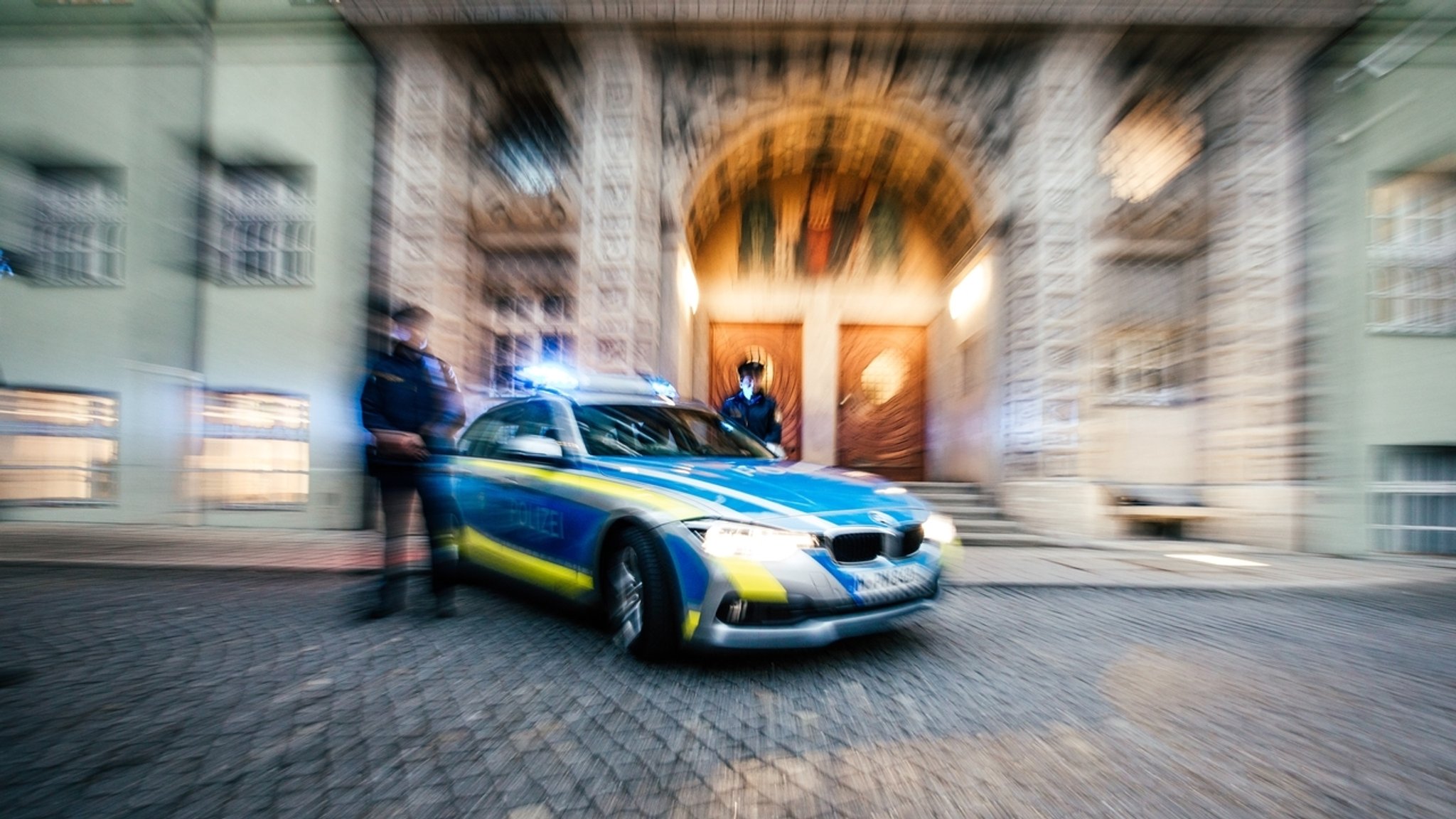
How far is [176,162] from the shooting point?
7.57 m

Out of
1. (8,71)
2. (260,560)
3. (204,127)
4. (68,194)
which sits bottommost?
(260,560)

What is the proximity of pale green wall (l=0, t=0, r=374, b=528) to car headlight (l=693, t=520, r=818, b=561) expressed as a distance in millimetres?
6834

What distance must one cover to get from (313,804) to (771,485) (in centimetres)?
203

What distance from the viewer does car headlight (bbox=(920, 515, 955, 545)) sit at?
3080mm

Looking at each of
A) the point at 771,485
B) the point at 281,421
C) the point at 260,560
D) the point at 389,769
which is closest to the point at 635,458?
the point at 771,485

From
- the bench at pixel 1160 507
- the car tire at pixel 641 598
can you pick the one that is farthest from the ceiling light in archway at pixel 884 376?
the car tire at pixel 641 598

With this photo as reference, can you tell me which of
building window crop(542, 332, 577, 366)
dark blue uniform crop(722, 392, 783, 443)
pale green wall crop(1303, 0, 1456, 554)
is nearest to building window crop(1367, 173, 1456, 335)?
pale green wall crop(1303, 0, 1456, 554)

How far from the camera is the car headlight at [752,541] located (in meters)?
2.52

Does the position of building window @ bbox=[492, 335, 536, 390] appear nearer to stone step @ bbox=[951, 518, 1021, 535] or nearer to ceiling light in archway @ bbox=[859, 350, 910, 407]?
ceiling light in archway @ bbox=[859, 350, 910, 407]

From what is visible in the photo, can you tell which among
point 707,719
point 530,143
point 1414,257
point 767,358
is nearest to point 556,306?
point 530,143

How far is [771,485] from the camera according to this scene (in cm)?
290

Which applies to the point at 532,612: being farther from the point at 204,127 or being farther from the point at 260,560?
the point at 204,127

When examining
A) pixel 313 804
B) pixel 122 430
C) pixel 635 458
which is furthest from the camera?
pixel 122 430

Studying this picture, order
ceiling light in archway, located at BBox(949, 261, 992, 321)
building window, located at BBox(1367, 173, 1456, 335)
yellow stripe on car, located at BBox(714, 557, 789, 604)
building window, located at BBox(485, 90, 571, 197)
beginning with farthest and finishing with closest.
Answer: ceiling light in archway, located at BBox(949, 261, 992, 321) → building window, located at BBox(485, 90, 571, 197) → building window, located at BBox(1367, 173, 1456, 335) → yellow stripe on car, located at BBox(714, 557, 789, 604)
